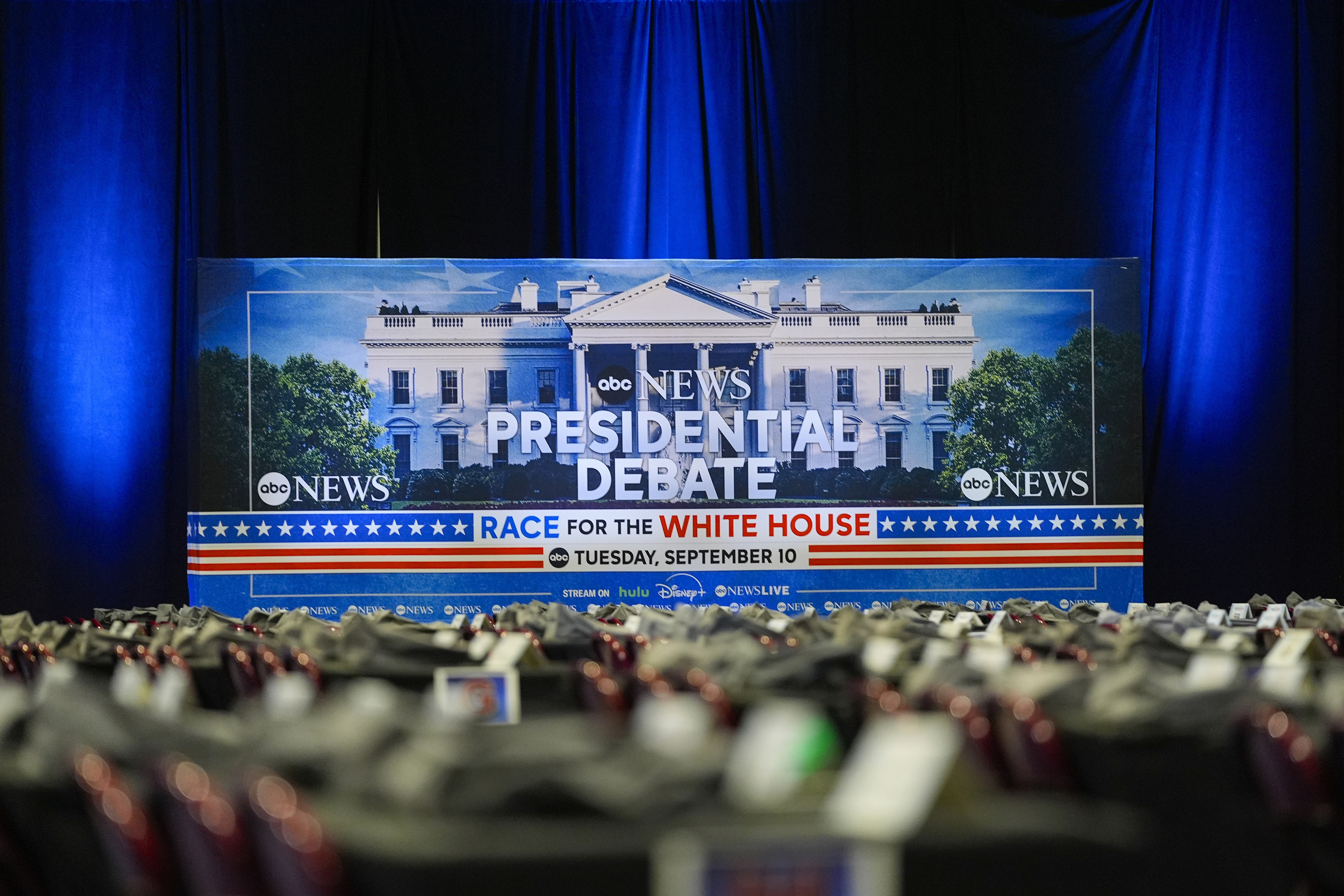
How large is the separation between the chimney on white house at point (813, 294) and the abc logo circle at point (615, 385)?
Result: 1031 millimetres

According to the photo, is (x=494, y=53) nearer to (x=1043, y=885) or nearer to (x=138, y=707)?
(x=138, y=707)

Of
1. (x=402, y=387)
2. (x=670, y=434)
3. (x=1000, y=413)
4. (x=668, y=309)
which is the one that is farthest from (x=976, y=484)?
(x=402, y=387)

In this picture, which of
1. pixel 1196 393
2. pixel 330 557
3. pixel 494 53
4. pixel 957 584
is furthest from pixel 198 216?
pixel 1196 393

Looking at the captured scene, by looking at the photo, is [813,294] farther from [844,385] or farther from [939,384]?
[939,384]

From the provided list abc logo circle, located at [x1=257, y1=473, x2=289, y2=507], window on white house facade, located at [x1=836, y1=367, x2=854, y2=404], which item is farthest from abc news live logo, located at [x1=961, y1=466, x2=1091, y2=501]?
abc logo circle, located at [x1=257, y1=473, x2=289, y2=507]

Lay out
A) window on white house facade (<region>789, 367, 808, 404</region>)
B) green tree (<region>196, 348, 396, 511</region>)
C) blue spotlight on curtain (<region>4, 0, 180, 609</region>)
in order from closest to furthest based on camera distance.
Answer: green tree (<region>196, 348, 396, 511</region>), window on white house facade (<region>789, 367, 808, 404</region>), blue spotlight on curtain (<region>4, 0, 180, 609</region>)

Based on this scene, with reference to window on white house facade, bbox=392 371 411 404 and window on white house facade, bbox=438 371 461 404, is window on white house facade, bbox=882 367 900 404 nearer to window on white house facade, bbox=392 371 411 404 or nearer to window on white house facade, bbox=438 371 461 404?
window on white house facade, bbox=438 371 461 404

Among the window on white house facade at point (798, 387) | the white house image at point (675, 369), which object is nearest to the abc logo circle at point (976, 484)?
the white house image at point (675, 369)

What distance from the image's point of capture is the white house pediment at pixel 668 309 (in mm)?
8227

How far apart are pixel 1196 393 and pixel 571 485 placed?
4749 mm

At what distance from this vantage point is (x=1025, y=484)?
8422 millimetres

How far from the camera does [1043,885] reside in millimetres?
1330

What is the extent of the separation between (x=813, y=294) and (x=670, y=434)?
109 centimetres

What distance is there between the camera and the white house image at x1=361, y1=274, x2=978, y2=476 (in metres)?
8.25
